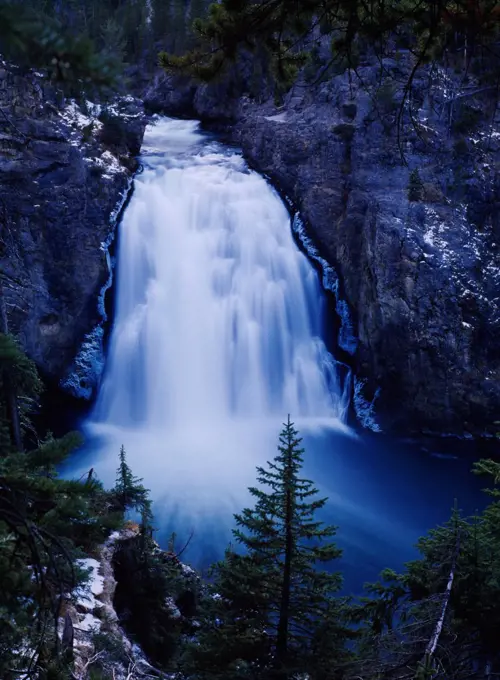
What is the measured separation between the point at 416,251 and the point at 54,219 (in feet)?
38.4

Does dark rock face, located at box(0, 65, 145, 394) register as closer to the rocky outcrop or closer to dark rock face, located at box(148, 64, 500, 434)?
dark rock face, located at box(148, 64, 500, 434)

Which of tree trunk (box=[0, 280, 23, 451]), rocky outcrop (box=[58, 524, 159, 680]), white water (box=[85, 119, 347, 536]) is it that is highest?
white water (box=[85, 119, 347, 536])

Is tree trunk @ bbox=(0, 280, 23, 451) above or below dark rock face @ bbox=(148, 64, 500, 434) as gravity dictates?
below

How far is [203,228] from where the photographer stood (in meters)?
20.2

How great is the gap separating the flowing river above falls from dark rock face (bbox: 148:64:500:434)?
1382 mm

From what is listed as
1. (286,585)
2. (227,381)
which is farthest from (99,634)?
(227,381)

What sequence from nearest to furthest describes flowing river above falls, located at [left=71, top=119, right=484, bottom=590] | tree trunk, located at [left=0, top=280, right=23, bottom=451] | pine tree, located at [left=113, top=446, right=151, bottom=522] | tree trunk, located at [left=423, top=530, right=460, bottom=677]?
tree trunk, located at [left=423, top=530, right=460, bottom=677]
tree trunk, located at [left=0, top=280, right=23, bottom=451]
pine tree, located at [left=113, top=446, right=151, bottom=522]
flowing river above falls, located at [left=71, top=119, right=484, bottom=590]

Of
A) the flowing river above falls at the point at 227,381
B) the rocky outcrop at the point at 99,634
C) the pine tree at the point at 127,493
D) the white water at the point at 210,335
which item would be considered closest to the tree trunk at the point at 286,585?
the rocky outcrop at the point at 99,634

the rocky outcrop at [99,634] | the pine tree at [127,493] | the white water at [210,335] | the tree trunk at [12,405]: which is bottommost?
the rocky outcrop at [99,634]

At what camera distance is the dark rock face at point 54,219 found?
16672 mm

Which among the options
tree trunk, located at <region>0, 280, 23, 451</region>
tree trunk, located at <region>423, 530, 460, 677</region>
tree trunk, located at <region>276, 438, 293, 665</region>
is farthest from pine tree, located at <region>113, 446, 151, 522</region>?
tree trunk, located at <region>423, 530, 460, 677</region>

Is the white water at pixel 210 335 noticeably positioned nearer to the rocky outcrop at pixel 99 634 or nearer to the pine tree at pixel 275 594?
the rocky outcrop at pixel 99 634

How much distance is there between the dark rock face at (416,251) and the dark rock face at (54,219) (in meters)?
7.93

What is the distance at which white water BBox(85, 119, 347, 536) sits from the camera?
17109 mm
